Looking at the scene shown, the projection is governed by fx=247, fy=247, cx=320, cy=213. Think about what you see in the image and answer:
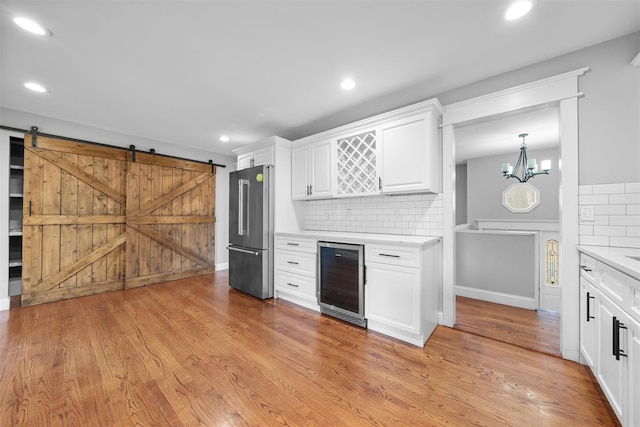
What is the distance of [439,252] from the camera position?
2613mm

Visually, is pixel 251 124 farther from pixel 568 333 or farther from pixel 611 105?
pixel 568 333

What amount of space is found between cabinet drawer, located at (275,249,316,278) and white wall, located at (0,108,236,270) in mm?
2381

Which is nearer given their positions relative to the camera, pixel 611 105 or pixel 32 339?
pixel 611 105

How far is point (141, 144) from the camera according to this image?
13.9 feet

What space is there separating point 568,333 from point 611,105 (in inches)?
70.6

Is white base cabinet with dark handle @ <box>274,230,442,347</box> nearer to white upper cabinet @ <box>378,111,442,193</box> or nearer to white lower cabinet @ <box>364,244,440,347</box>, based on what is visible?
white lower cabinet @ <box>364,244,440,347</box>

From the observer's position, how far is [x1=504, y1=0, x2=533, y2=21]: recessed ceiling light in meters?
1.54

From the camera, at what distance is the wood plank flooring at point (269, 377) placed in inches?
56.5

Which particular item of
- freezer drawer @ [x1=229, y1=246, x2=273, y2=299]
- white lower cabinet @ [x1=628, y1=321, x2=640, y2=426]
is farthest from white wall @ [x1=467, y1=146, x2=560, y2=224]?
freezer drawer @ [x1=229, y1=246, x2=273, y2=299]

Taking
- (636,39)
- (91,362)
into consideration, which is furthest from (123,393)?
(636,39)

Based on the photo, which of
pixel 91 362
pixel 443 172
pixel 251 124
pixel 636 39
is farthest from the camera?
pixel 251 124

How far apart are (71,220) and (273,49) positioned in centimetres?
378

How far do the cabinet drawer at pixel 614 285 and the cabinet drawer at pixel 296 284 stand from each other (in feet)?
7.79

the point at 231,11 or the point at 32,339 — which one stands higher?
the point at 231,11
